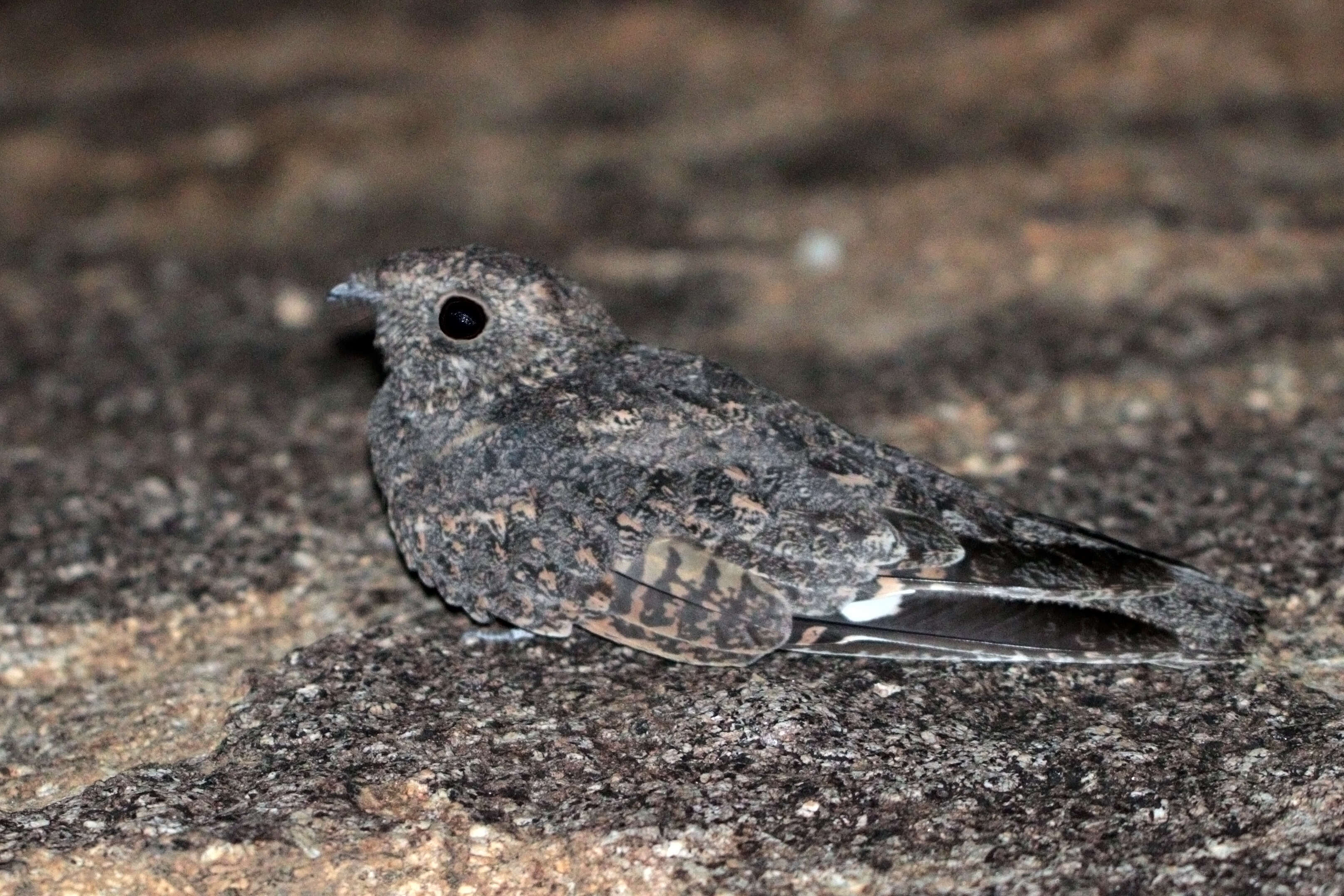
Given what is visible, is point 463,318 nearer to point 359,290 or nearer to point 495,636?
point 359,290

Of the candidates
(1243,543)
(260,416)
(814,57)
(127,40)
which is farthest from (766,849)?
(127,40)

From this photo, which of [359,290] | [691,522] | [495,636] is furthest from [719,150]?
[691,522]

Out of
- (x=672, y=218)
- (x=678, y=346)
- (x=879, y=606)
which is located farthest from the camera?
(x=672, y=218)

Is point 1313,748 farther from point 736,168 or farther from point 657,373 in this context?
point 736,168

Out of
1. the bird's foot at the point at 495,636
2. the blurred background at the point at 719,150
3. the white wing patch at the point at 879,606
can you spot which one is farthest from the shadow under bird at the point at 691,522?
the blurred background at the point at 719,150

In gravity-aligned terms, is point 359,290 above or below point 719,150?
below

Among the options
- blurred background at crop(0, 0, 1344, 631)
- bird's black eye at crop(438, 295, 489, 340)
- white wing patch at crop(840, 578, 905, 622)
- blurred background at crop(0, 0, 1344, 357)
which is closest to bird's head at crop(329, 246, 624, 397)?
bird's black eye at crop(438, 295, 489, 340)

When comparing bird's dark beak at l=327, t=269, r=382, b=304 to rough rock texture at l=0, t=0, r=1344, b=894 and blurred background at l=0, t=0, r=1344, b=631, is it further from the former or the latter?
rough rock texture at l=0, t=0, r=1344, b=894

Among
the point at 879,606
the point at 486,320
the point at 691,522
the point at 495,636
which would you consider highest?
the point at 486,320
